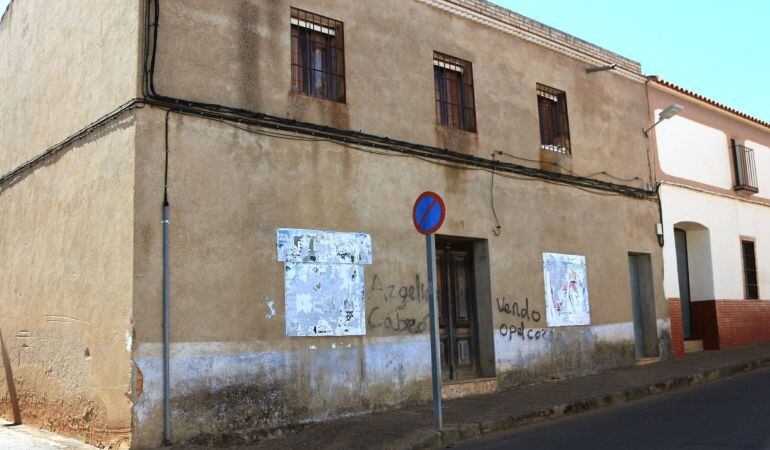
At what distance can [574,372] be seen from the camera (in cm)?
1288

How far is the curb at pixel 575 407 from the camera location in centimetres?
809

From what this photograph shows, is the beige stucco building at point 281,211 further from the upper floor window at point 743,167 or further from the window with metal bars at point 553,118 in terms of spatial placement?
the upper floor window at point 743,167

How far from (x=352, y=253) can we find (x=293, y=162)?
1.46 meters

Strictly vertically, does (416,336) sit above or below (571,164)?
below

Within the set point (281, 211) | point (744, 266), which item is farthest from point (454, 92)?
point (744, 266)

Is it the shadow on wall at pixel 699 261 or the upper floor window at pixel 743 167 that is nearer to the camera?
the shadow on wall at pixel 699 261

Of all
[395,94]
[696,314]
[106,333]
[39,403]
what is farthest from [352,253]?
[696,314]

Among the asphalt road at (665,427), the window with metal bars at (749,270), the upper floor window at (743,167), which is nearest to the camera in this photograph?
the asphalt road at (665,427)

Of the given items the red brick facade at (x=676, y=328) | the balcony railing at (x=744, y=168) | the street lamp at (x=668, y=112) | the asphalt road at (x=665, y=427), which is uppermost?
the street lamp at (x=668, y=112)

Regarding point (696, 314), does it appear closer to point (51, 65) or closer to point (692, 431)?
point (692, 431)

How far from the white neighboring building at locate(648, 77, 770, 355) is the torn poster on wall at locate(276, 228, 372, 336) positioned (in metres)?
8.16

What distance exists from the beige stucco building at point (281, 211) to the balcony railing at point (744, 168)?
606cm

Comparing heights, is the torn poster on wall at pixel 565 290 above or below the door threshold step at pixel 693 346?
above

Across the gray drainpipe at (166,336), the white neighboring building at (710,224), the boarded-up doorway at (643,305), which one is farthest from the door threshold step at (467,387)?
the white neighboring building at (710,224)
